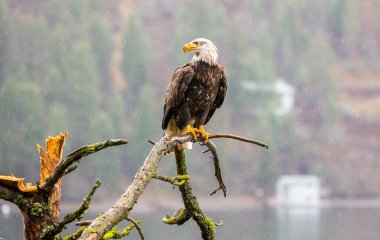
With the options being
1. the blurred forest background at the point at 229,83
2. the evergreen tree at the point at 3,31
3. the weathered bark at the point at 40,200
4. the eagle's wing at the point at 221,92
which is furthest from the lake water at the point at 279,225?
the weathered bark at the point at 40,200

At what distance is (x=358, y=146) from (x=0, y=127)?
106 ft

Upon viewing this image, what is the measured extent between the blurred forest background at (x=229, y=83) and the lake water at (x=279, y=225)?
3320mm

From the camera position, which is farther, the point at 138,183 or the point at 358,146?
the point at 358,146

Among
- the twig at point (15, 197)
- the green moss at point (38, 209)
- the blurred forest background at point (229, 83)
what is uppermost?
Result: the blurred forest background at point (229, 83)

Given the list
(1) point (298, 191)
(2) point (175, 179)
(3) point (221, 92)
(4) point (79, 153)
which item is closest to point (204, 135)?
(3) point (221, 92)

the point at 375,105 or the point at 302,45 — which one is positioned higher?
the point at 302,45

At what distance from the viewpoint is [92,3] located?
270 feet

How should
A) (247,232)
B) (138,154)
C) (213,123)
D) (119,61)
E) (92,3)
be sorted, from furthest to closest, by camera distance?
1. (92,3)
2. (119,61)
3. (213,123)
4. (138,154)
5. (247,232)

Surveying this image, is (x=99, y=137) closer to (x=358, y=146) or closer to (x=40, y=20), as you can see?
(x=40, y=20)

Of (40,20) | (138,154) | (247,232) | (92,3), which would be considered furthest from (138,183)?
(92,3)

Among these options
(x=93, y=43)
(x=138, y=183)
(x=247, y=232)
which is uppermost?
(x=93, y=43)

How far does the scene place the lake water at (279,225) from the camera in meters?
41.3

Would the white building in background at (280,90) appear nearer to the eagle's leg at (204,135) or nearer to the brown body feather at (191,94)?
the brown body feather at (191,94)

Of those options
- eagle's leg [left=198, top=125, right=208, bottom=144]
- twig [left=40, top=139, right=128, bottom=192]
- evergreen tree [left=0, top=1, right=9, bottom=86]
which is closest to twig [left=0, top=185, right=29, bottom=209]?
twig [left=40, top=139, right=128, bottom=192]
